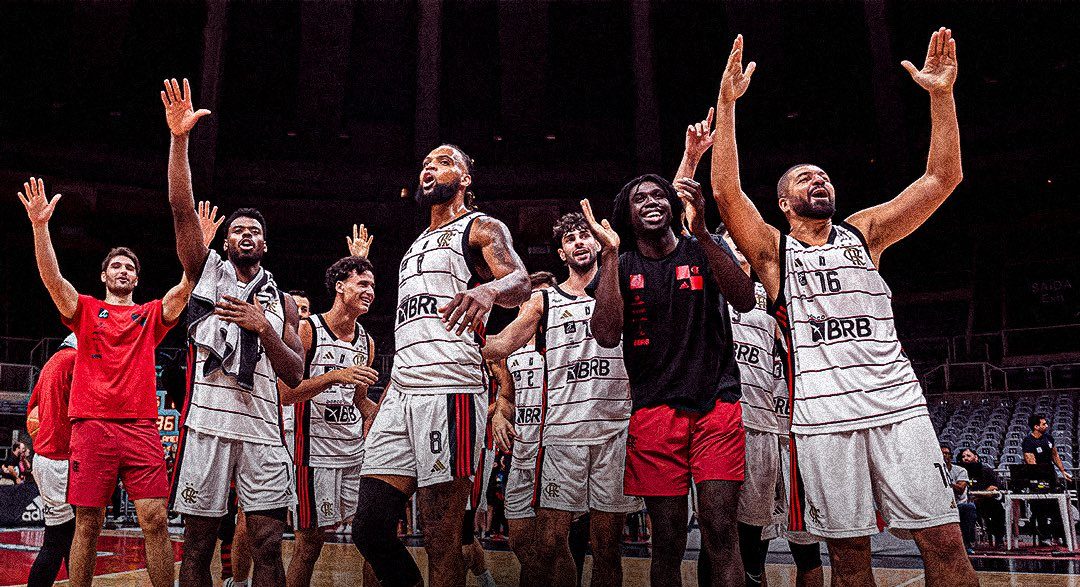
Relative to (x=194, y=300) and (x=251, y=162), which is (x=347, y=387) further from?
(x=251, y=162)

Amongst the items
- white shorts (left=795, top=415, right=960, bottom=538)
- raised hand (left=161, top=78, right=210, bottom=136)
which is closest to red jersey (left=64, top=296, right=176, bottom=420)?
raised hand (left=161, top=78, right=210, bottom=136)

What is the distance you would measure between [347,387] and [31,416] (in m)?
2.38

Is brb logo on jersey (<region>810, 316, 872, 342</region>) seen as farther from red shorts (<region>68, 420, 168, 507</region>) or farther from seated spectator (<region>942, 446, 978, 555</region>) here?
seated spectator (<region>942, 446, 978, 555</region>)

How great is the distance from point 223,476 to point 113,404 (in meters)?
0.87

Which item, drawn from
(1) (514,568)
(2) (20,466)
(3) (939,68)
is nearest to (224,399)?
(3) (939,68)

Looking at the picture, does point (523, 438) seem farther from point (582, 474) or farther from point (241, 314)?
point (241, 314)

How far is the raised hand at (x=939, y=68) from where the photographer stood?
13.1 ft

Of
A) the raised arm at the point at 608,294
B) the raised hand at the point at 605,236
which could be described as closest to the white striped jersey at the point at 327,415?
the raised arm at the point at 608,294

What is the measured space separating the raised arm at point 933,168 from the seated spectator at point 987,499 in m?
9.22

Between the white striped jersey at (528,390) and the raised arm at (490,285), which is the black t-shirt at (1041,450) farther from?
the raised arm at (490,285)

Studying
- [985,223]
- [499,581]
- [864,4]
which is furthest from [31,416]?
[985,223]

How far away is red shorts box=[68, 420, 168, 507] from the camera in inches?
188

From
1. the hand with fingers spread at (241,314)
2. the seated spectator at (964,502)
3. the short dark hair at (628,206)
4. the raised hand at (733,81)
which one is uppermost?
the raised hand at (733,81)

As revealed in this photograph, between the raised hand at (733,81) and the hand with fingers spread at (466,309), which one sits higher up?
the raised hand at (733,81)
